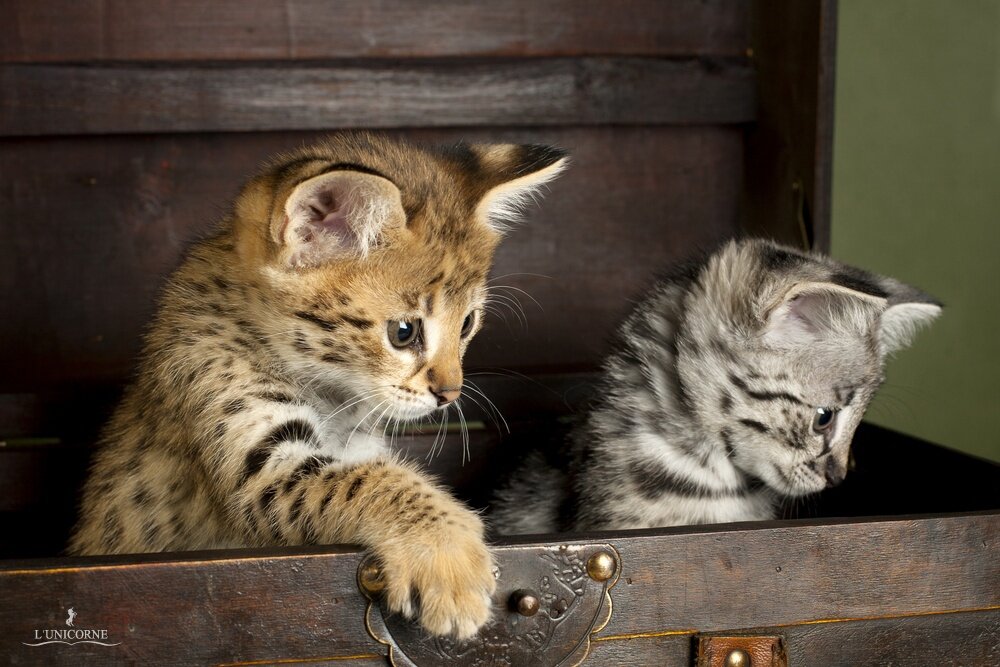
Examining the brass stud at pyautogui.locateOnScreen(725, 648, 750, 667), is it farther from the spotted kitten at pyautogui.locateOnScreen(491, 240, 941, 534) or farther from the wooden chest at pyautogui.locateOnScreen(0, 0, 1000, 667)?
the wooden chest at pyautogui.locateOnScreen(0, 0, 1000, 667)

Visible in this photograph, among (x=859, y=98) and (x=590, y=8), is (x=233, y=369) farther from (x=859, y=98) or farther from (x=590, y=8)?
(x=859, y=98)

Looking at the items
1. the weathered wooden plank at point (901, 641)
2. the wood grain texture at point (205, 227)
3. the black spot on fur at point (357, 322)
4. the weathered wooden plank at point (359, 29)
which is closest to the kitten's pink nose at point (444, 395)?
the black spot on fur at point (357, 322)

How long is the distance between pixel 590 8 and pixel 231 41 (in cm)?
86

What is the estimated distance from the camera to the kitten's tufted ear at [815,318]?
1540 mm

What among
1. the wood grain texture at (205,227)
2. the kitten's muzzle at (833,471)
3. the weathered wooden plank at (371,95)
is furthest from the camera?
the wood grain texture at (205,227)

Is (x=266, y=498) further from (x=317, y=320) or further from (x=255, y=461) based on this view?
(x=317, y=320)

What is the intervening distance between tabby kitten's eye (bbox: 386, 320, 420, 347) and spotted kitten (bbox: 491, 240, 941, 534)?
0.41 m

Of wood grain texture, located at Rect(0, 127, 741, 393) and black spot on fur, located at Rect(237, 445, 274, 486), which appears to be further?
wood grain texture, located at Rect(0, 127, 741, 393)

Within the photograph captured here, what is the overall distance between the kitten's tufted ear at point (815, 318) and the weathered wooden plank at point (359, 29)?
105cm

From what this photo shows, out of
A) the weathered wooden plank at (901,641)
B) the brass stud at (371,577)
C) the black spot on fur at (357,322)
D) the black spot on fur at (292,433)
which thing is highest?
the black spot on fur at (357,322)

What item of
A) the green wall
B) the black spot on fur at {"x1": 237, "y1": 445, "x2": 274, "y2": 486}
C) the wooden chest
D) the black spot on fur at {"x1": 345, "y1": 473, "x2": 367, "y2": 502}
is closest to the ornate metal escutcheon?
the black spot on fur at {"x1": 345, "y1": 473, "x2": 367, "y2": 502}

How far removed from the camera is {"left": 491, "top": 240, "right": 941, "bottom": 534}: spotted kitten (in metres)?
1.56

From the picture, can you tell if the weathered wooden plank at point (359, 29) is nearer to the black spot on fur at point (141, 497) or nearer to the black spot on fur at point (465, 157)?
the black spot on fur at point (465, 157)

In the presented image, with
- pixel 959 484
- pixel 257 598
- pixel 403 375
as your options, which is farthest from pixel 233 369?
pixel 959 484
